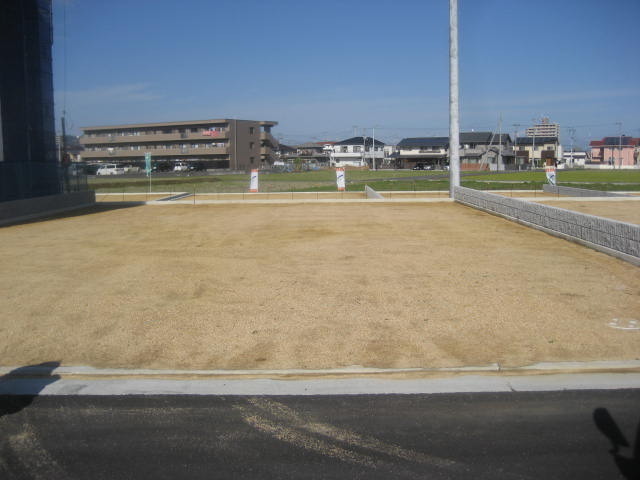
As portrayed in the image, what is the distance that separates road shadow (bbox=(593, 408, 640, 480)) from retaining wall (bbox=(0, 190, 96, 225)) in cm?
2050

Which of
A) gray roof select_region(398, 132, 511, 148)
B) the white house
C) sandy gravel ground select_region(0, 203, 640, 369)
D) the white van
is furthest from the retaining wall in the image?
the white house

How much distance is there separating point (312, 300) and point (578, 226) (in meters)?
7.98

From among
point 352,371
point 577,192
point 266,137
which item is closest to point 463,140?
point 266,137

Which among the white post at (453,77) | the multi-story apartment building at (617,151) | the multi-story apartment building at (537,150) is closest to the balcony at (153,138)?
the multi-story apartment building at (537,150)

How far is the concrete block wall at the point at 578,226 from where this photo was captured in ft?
39.1

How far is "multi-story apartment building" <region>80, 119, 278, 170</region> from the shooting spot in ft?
296

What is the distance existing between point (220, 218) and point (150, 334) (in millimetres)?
14480

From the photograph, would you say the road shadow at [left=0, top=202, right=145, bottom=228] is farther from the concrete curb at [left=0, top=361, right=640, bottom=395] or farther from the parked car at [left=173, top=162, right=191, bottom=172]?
the parked car at [left=173, top=162, right=191, bottom=172]

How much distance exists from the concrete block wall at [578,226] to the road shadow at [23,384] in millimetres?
10024

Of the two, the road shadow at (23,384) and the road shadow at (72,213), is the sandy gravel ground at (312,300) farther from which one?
the road shadow at (72,213)

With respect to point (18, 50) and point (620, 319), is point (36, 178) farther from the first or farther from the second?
point (620, 319)

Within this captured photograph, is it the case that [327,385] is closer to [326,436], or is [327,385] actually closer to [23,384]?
[326,436]

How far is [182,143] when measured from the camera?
91.5m

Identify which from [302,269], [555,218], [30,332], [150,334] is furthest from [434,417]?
[555,218]
